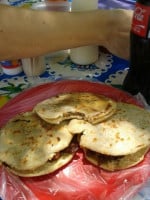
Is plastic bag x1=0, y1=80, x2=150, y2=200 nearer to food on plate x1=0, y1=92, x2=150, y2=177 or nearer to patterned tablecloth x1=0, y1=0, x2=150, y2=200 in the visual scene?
food on plate x1=0, y1=92, x2=150, y2=177

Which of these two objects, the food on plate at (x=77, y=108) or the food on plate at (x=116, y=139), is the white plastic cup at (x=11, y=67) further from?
the food on plate at (x=116, y=139)

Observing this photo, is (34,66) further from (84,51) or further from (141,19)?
(141,19)

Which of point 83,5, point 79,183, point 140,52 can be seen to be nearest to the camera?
point 79,183

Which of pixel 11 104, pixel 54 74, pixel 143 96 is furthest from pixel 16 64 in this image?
pixel 143 96

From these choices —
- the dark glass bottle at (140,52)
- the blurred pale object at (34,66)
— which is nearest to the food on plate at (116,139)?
the dark glass bottle at (140,52)

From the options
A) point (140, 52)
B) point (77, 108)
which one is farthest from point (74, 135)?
point (140, 52)

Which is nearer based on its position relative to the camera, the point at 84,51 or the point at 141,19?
the point at 141,19

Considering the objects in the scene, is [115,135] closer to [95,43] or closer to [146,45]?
[146,45]
